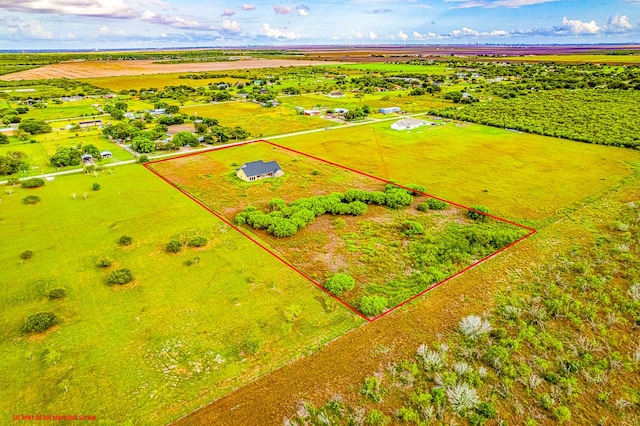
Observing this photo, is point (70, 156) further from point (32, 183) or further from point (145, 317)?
point (145, 317)

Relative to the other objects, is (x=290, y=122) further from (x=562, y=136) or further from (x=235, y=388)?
(x=235, y=388)

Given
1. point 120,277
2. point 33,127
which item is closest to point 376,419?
point 120,277

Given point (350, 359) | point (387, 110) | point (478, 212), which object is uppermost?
point (387, 110)

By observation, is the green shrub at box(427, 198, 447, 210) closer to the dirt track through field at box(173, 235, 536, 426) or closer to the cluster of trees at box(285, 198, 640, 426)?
the dirt track through field at box(173, 235, 536, 426)

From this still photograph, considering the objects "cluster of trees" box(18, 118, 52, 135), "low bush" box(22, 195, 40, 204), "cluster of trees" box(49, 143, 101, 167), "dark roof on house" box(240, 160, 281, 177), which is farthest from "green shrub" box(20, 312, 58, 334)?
"cluster of trees" box(18, 118, 52, 135)

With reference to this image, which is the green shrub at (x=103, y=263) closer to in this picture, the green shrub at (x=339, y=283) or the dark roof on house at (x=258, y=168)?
the green shrub at (x=339, y=283)
